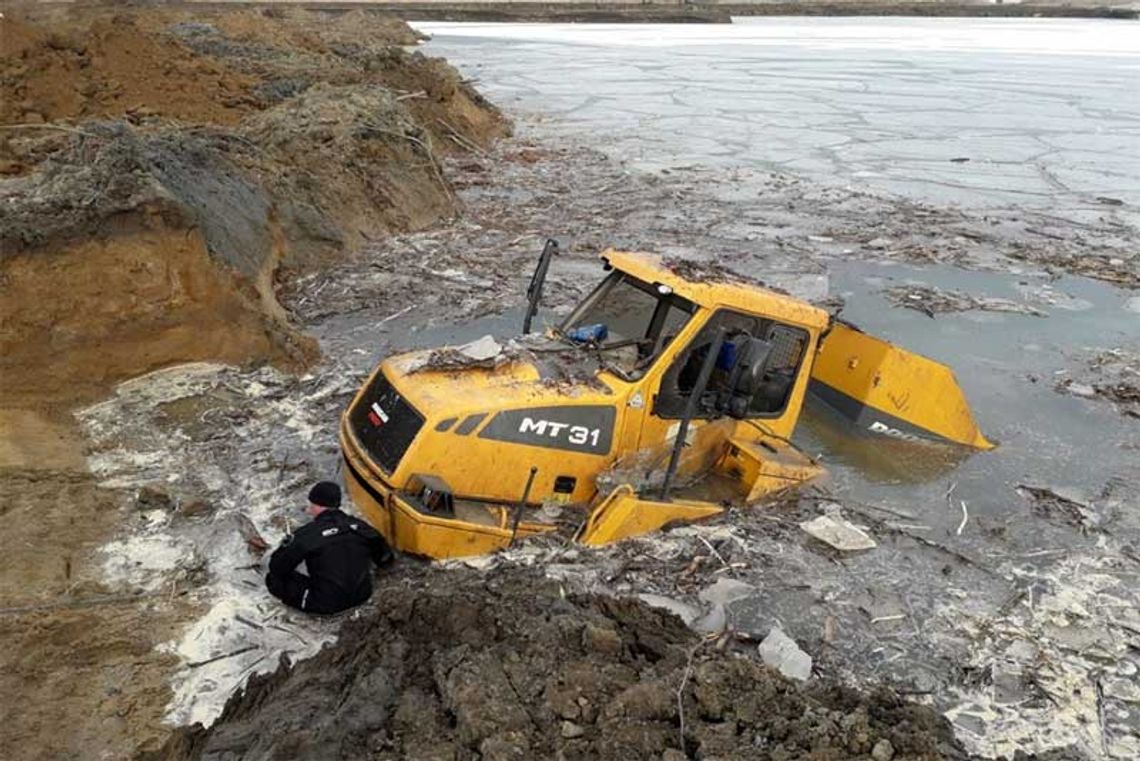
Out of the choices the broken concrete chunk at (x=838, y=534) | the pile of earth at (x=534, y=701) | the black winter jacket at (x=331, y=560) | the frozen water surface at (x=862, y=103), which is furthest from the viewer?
→ the frozen water surface at (x=862, y=103)

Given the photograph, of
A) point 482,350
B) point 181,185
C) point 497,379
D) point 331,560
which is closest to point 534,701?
point 331,560

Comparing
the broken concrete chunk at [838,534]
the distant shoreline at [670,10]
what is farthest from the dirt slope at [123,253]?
the distant shoreline at [670,10]

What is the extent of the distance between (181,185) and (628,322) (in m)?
5.61

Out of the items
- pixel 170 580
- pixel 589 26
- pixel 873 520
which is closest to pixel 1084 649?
pixel 873 520

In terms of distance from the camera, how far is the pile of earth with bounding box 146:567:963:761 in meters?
4.28

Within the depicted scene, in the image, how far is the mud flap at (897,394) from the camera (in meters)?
8.40

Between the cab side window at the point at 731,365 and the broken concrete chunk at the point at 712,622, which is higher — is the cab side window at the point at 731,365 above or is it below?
above

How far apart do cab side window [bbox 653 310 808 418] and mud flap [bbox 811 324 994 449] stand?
5.22 ft

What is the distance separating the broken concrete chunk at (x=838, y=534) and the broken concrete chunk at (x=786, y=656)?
1401mm

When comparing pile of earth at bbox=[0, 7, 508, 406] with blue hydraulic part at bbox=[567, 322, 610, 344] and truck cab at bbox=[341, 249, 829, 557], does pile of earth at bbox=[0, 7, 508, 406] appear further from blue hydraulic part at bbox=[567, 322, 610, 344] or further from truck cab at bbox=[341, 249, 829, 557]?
blue hydraulic part at bbox=[567, 322, 610, 344]

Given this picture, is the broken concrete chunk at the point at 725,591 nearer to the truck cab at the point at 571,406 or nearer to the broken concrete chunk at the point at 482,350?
the truck cab at the point at 571,406

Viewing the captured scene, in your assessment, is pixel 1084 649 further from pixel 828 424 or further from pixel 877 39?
pixel 877 39

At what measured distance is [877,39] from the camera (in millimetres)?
44844

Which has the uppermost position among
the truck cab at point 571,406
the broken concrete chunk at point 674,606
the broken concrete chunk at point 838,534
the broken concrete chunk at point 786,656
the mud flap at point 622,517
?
the truck cab at point 571,406
